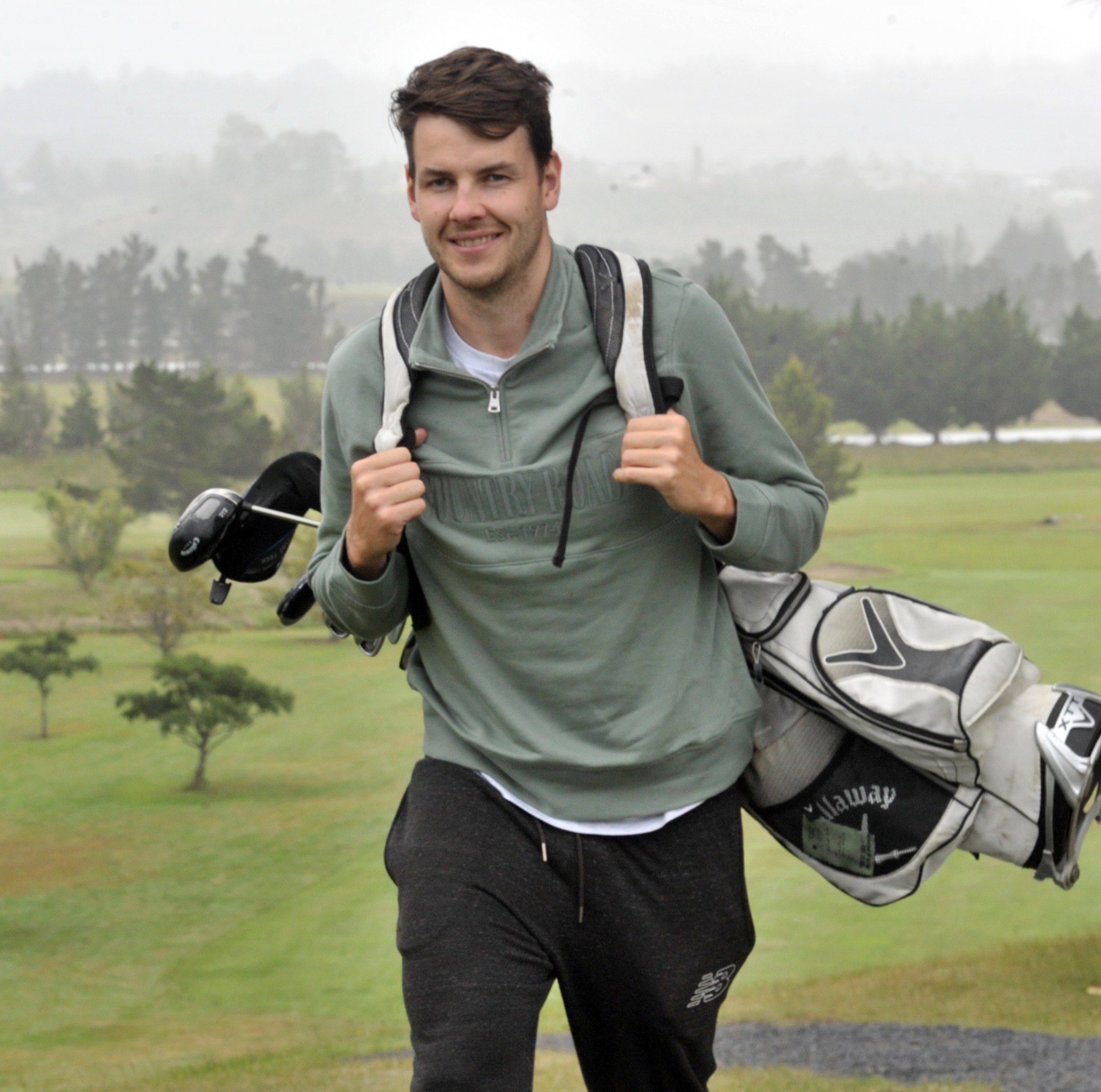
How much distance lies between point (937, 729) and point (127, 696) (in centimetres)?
2349

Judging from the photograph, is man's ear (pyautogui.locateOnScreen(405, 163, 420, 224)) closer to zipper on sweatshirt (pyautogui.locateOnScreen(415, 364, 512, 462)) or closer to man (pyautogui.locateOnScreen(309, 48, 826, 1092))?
man (pyautogui.locateOnScreen(309, 48, 826, 1092))

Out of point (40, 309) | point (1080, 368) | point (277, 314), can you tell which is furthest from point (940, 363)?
point (40, 309)

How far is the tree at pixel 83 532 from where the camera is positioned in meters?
29.3

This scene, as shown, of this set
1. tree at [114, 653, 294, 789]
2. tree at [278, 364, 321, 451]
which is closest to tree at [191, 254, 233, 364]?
tree at [278, 364, 321, 451]

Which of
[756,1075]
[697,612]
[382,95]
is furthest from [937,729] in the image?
[382,95]

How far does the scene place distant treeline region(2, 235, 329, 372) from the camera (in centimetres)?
3466

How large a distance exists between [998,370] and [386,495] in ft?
108

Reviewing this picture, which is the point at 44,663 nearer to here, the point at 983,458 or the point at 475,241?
the point at 983,458

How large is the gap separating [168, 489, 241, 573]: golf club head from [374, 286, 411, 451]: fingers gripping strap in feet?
1.11

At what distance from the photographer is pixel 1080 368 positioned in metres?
33.4

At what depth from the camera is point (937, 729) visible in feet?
7.61

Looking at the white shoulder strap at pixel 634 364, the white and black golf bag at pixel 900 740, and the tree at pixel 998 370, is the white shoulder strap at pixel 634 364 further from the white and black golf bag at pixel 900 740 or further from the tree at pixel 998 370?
the tree at pixel 998 370

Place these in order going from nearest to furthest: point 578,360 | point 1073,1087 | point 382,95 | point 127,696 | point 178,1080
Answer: point 578,360, point 1073,1087, point 178,1080, point 127,696, point 382,95

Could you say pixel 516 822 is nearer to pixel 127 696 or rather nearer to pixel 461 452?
pixel 461 452
